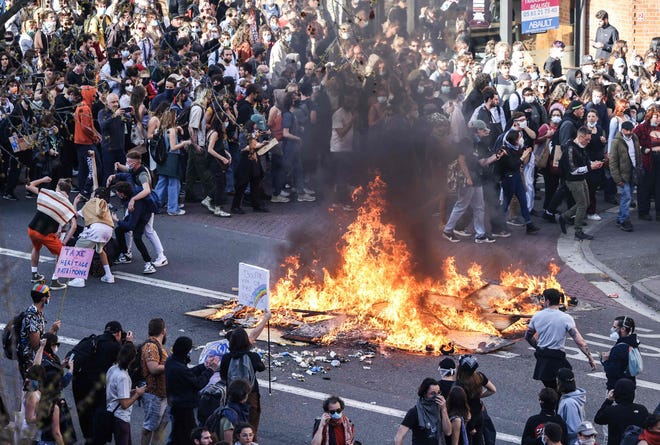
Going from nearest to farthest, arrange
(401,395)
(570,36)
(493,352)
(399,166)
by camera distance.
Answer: (401,395) → (493,352) → (399,166) → (570,36)

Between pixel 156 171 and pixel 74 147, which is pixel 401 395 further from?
pixel 74 147

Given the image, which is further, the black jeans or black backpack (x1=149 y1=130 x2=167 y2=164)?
black backpack (x1=149 y1=130 x2=167 y2=164)

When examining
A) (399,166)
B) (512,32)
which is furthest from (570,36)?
(399,166)

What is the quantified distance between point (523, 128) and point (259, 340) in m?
6.76

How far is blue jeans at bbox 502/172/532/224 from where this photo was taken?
17.6 m

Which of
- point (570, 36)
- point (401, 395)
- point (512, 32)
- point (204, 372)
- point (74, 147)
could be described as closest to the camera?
point (204, 372)

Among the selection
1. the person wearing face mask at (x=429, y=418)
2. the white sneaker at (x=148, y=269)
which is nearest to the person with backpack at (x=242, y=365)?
the person wearing face mask at (x=429, y=418)

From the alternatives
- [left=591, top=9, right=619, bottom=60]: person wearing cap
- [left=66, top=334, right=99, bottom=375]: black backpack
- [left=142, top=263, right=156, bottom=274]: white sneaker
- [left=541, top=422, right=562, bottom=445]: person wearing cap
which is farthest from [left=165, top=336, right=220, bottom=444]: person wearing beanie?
[left=591, top=9, right=619, bottom=60]: person wearing cap

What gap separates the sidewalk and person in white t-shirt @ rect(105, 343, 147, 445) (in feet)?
24.8

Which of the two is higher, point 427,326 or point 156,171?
point 156,171

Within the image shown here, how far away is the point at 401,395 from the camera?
1154cm

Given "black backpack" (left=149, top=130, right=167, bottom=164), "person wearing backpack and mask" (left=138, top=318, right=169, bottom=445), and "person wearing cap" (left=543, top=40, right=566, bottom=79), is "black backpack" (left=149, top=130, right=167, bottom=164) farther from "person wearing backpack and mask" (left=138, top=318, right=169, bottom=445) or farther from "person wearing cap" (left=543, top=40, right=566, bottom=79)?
"person wearing cap" (left=543, top=40, right=566, bottom=79)

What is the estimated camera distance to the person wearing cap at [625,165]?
59.1ft

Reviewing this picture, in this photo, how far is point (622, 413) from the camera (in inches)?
369
